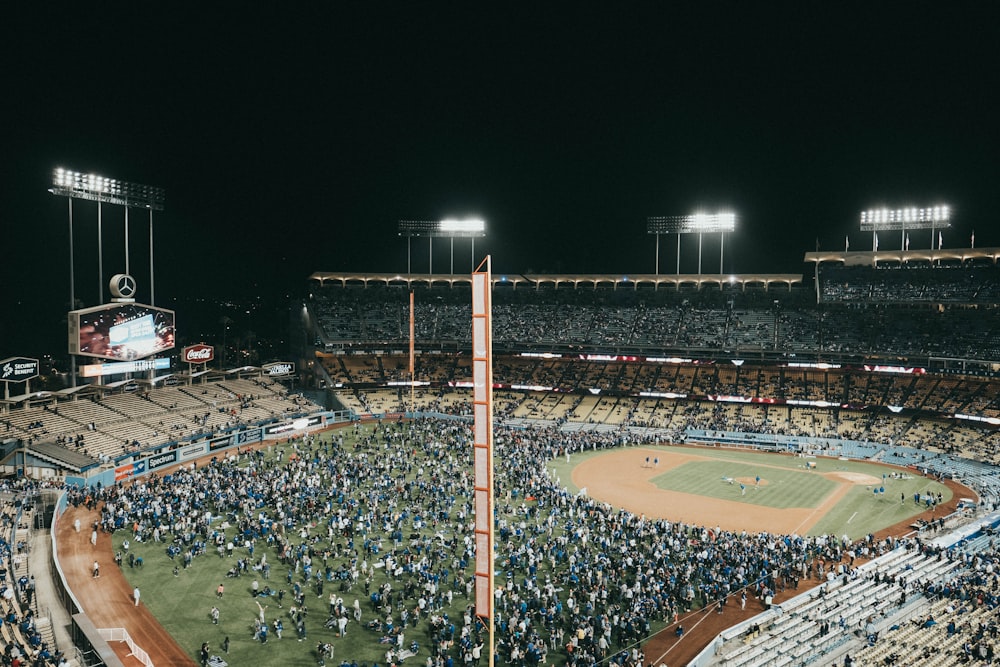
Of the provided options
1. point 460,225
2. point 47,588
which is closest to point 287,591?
point 47,588

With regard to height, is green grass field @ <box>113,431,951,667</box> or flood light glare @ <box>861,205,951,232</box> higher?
flood light glare @ <box>861,205,951,232</box>

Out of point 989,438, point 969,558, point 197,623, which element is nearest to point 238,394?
point 197,623

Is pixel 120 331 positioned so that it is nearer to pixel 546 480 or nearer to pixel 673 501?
pixel 546 480

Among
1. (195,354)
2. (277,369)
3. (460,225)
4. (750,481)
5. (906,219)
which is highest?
(460,225)

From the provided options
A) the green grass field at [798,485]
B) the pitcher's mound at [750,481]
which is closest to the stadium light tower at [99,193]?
the green grass field at [798,485]

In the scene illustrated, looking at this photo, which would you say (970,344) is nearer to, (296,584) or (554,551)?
(554,551)

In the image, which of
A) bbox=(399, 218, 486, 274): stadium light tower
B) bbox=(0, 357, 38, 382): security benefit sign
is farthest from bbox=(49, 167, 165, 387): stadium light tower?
bbox=(399, 218, 486, 274): stadium light tower

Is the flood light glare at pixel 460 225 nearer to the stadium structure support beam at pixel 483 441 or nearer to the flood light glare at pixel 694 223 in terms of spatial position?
the flood light glare at pixel 694 223

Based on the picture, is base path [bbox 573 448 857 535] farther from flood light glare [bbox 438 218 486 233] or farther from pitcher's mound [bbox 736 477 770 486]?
flood light glare [bbox 438 218 486 233]
